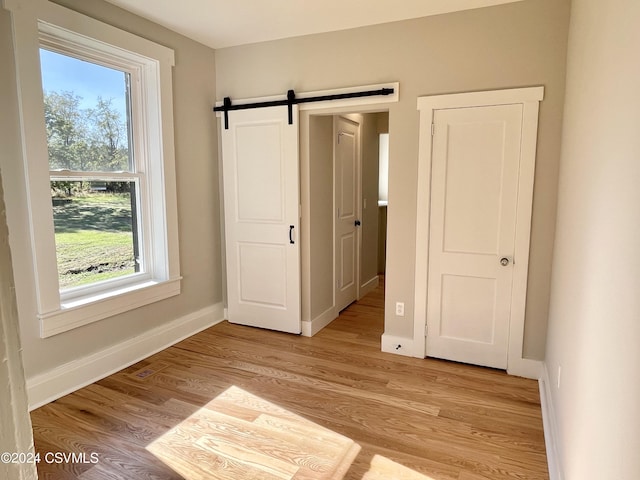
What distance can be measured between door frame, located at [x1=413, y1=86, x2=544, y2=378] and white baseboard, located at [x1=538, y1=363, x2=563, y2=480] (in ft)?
0.85

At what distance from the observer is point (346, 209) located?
4.45 meters

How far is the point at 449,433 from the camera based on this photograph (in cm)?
234

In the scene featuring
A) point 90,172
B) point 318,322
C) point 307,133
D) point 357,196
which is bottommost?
point 318,322

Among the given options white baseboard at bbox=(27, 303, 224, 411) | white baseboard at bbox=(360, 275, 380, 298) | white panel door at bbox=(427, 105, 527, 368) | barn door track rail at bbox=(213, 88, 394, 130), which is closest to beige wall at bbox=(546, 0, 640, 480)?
white panel door at bbox=(427, 105, 527, 368)

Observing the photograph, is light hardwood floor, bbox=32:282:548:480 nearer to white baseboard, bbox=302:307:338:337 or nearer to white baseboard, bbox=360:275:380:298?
white baseboard, bbox=302:307:338:337

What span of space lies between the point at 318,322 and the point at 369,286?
5.03 feet

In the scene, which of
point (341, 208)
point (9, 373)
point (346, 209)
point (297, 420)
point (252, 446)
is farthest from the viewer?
point (346, 209)

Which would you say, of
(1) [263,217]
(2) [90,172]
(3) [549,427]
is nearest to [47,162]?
(2) [90,172]

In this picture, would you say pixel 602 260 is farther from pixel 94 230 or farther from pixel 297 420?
pixel 94 230

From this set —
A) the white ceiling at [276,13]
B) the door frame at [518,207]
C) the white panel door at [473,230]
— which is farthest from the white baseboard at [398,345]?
the white ceiling at [276,13]

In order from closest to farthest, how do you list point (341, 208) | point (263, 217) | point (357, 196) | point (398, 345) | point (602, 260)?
point (602, 260) < point (398, 345) < point (263, 217) < point (341, 208) < point (357, 196)

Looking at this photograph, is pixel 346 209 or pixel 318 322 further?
pixel 346 209

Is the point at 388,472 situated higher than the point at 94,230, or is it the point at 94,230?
the point at 94,230

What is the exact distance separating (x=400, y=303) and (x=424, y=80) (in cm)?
180
